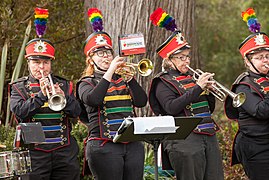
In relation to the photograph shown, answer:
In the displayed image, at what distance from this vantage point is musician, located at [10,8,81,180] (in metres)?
6.47

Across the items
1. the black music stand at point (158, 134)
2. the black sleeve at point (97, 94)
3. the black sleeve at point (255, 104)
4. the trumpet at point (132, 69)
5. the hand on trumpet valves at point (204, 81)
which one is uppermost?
the trumpet at point (132, 69)

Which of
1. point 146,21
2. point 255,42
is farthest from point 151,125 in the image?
point 146,21

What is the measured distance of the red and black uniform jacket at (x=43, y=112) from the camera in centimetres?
643

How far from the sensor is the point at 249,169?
272 inches

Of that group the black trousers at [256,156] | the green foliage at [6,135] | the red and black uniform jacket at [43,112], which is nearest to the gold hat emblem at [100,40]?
the red and black uniform jacket at [43,112]

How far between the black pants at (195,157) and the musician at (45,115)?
101 cm

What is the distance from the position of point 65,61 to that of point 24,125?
507 centimetres

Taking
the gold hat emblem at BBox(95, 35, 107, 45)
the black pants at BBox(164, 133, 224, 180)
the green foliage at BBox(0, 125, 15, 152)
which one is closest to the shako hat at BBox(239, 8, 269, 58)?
the black pants at BBox(164, 133, 224, 180)

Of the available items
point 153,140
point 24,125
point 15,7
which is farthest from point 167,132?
point 15,7

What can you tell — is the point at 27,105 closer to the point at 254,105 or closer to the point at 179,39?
the point at 179,39

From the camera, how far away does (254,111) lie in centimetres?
670

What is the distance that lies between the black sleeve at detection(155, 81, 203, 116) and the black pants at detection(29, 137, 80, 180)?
1.04 m

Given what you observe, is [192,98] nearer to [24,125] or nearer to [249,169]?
[249,169]

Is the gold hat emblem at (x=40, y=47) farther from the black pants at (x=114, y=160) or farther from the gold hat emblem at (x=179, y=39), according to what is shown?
the gold hat emblem at (x=179, y=39)
